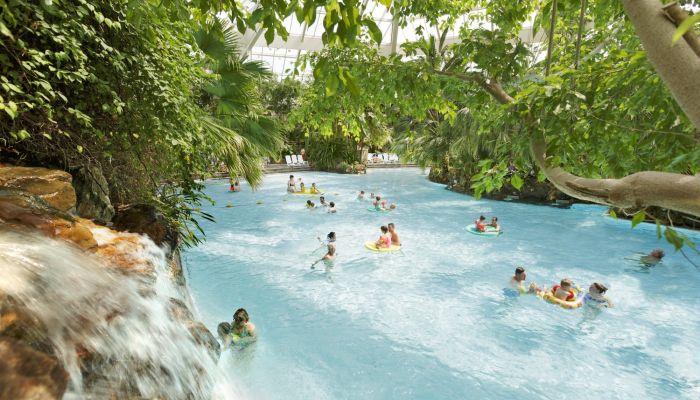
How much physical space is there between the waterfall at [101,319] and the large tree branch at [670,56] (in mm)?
3851

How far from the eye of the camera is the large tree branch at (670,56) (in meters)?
1.85

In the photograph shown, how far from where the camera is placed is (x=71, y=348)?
2.37 metres

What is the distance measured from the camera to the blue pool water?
559 cm

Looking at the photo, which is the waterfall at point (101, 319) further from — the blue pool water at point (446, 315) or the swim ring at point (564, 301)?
the swim ring at point (564, 301)

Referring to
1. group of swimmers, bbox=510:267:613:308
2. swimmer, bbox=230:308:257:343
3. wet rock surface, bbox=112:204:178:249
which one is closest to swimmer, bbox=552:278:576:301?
group of swimmers, bbox=510:267:613:308

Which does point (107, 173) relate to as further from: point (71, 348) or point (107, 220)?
point (71, 348)

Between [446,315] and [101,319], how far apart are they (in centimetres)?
649

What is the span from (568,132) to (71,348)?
13.7ft

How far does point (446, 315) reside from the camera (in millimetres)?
7668

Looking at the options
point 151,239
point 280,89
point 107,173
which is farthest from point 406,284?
point 280,89

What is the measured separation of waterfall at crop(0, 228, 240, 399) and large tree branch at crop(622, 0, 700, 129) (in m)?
3.85

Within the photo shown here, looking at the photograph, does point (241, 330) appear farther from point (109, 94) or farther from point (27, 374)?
point (27, 374)

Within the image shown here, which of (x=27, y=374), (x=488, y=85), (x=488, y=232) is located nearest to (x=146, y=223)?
(x=27, y=374)

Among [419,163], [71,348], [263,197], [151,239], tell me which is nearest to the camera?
[71,348]
